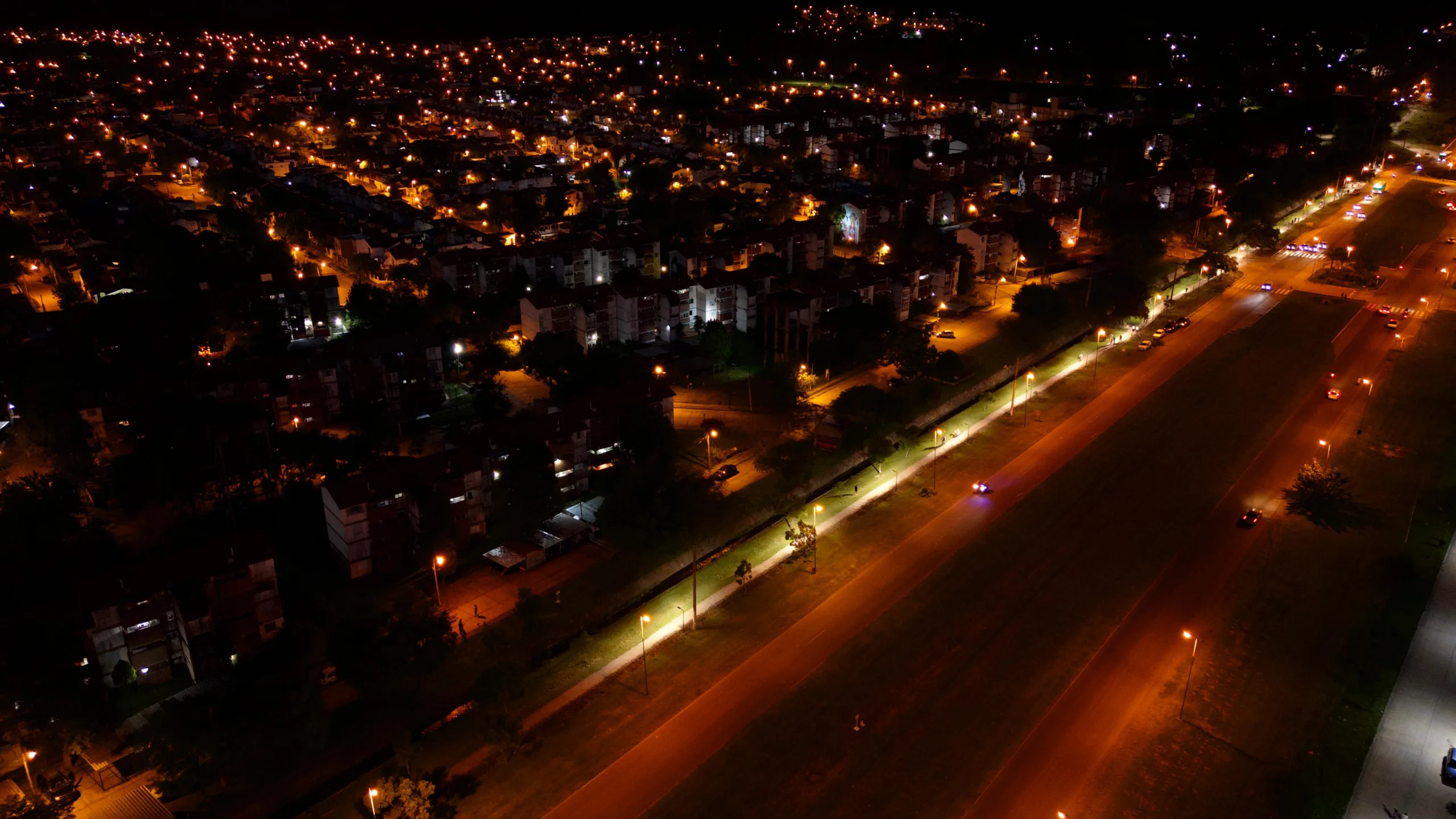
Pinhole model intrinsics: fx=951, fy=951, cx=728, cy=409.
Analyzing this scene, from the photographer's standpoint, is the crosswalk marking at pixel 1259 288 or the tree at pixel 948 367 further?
the crosswalk marking at pixel 1259 288

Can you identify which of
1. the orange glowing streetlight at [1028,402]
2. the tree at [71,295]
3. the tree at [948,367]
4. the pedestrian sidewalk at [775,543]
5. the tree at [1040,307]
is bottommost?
the pedestrian sidewalk at [775,543]

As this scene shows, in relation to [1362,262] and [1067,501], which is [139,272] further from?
[1362,262]

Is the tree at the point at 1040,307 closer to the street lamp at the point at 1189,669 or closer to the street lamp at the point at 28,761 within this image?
the street lamp at the point at 1189,669

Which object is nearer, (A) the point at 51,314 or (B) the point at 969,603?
(B) the point at 969,603

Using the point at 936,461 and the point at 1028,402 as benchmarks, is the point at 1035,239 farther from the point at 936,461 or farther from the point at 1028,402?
the point at 936,461

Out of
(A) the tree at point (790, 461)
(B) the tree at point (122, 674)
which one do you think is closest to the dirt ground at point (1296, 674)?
(A) the tree at point (790, 461)

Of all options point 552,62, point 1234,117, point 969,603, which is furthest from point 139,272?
point 552,62

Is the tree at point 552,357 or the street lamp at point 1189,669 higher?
the tree at point 552,357
